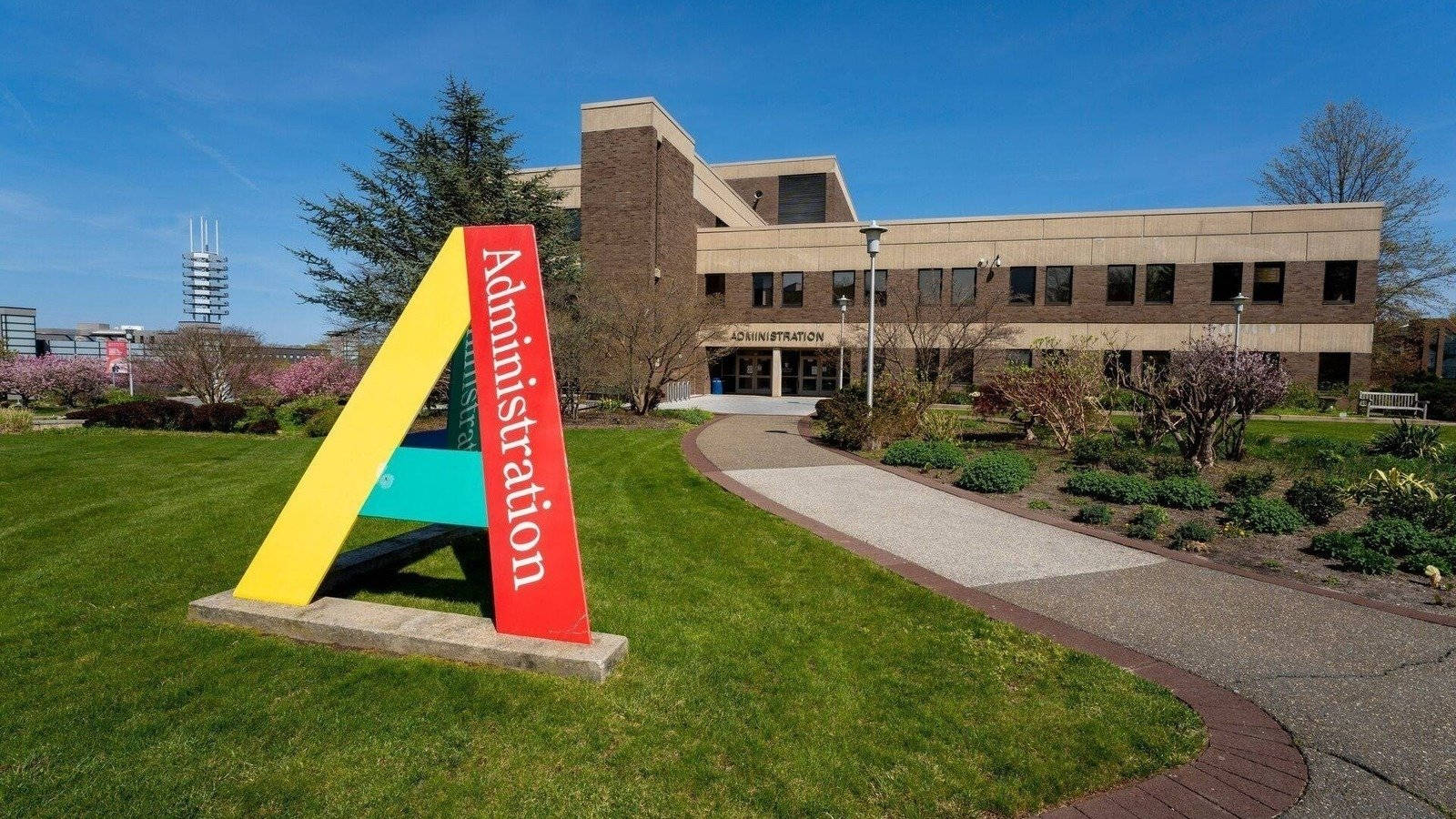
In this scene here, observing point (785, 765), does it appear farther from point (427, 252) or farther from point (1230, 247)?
point (1230, 247)

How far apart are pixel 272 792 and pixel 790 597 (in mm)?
3570

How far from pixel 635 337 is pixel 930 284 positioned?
55.4 ft

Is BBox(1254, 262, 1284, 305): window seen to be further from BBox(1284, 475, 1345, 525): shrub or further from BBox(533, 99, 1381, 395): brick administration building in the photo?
Answer: BBox(1284, 475, 1345, 525): shrub

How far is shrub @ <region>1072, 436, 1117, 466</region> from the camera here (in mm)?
11430

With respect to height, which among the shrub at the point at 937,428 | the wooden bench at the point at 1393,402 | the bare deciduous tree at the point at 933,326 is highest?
the bare deciduous tree at the point at 933,326

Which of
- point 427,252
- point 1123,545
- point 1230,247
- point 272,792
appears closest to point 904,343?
point 1230,247

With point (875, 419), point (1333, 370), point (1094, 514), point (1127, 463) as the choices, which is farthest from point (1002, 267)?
point (1094, 514)

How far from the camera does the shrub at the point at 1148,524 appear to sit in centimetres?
747

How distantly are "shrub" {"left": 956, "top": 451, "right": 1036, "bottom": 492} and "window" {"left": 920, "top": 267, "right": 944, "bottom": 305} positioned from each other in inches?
859

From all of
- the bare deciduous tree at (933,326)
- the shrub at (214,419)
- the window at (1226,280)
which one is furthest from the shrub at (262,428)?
the window at (1226,280)

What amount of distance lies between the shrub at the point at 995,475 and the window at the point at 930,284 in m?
21.8

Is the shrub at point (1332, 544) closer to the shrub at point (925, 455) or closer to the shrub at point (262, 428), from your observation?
the shrub at point (925, 455)

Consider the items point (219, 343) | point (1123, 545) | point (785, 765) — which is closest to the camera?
point (785, 765)

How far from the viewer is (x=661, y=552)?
670 cm
